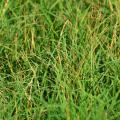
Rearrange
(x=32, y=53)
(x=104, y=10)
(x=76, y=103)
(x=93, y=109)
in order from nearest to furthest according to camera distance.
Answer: (x=93, y=109) < (x=76, y=103) < (x=32, y=53) < (x=104, y=10)

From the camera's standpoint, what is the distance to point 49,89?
2.57 metres

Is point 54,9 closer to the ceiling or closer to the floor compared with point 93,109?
closer to the ceiling

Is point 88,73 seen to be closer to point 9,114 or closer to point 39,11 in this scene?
point 9,114

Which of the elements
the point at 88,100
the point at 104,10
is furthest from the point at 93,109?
the point at 104,10

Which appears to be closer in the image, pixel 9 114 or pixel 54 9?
pixel 9 114

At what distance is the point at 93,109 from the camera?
7.41 ft

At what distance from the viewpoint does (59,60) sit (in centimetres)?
259

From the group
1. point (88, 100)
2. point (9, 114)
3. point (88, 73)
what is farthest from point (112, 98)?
point (9, 114)

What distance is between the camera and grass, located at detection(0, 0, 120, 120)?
238 cm

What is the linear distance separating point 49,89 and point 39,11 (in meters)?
0.86

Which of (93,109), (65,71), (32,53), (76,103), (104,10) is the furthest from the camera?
(104,10)

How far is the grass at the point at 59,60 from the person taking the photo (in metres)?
2.38

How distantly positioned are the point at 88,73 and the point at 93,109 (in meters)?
0.40

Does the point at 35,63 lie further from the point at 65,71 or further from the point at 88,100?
the point at 88,100
